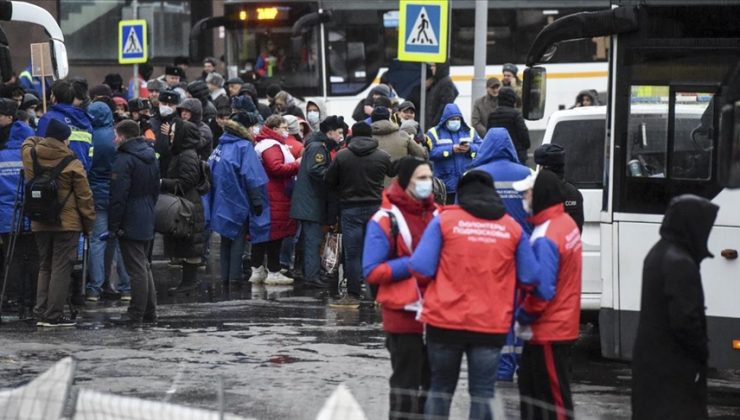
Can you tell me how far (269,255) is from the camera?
1678 centimetres

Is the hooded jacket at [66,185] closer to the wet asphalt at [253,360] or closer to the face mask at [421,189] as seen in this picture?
the wet asphalt at [253,360]

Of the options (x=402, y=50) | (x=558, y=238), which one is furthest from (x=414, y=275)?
(x=402, y=50)

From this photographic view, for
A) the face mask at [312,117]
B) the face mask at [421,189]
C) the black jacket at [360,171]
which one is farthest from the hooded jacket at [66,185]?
the face mask at [312,117]

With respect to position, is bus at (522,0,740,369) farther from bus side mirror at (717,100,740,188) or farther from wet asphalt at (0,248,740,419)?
bus side mirror at (717,100,740,188)

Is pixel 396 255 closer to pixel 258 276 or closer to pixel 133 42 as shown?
pixel 258 276

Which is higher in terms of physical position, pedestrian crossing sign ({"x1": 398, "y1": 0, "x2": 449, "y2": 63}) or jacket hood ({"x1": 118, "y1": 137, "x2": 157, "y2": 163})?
pedestrian crossing sign ({"x1": 398, "y1": 0, "x2": 449, "y2": 63})

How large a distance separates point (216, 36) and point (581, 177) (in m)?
26.9

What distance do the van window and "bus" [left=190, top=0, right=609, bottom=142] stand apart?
1372 centimetres

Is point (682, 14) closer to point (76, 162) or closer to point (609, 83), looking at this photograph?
point (609, 83)

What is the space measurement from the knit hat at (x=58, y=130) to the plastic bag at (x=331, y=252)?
388cm

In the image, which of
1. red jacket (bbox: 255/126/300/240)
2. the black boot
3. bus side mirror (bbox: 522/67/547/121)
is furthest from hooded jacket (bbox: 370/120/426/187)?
bus side mirror (bbox: 522/67/547/121)

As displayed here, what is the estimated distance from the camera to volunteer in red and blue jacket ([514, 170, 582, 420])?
29.5 ft

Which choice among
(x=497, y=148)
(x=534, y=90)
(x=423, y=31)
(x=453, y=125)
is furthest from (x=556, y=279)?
(x=423, y=31)

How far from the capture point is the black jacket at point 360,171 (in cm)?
1488
